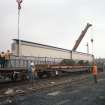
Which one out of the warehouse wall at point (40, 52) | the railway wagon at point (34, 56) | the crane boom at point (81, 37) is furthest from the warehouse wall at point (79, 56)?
the warehouse wall at point (40, 52)

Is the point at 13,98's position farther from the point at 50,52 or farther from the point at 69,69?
the point at 50,52

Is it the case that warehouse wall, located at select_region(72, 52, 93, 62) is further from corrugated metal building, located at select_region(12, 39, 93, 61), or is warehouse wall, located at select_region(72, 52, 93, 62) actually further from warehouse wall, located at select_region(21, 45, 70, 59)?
warehouse wall, located at select_region(21, 45, 70, 59)

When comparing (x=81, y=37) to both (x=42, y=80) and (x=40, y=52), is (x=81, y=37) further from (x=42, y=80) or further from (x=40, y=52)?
(x=42, y=80)

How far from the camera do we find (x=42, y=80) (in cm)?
2327

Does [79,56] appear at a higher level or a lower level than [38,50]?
higher

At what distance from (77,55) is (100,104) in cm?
4321

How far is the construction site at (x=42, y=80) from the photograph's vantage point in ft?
41.9

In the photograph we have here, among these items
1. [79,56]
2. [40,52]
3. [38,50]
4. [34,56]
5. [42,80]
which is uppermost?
[79,56]

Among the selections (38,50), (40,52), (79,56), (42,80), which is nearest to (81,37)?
(79,56)

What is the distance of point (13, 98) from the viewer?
13109 mm

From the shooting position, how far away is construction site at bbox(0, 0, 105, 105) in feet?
41.9

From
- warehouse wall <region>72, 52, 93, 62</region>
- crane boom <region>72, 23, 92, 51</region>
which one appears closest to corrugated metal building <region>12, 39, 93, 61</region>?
warehouse wall <region>72, 52, 93, 62</region>

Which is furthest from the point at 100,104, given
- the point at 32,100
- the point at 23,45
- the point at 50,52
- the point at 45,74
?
the point at 50,52

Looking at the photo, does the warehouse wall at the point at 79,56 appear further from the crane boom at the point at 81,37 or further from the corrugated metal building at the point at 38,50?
the crane boom at the point at 81,37
